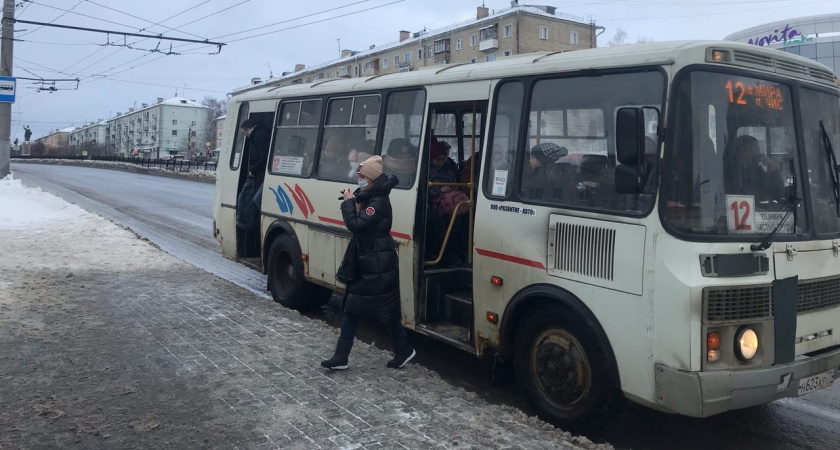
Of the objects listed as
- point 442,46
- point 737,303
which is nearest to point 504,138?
point 737,303

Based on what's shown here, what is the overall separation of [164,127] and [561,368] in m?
135

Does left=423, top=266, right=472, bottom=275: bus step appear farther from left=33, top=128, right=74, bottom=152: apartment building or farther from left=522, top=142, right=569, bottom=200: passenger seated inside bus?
left=33, top=128, right=74, bottom=152: apartment building

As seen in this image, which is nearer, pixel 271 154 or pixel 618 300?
pixel 618 300

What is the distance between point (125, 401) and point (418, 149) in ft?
10.9

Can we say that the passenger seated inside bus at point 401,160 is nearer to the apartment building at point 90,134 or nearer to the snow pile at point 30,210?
the snow pile at point 30,210

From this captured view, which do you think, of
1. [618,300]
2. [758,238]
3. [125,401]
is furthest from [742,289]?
[125,401]

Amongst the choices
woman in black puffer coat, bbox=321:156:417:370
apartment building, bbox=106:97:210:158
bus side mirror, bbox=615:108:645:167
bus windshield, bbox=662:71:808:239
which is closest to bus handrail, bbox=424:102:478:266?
woman in black puffer coat, bbox=321:156:417:370

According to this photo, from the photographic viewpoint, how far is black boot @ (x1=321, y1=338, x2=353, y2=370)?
19.0 feet

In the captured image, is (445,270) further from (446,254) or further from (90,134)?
(90,134)

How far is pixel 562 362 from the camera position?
199 inches

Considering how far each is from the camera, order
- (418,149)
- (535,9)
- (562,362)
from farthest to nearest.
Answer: (535,9), (418,149), (562,362)

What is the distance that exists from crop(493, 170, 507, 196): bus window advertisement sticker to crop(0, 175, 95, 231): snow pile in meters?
12.6

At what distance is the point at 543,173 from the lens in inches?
210

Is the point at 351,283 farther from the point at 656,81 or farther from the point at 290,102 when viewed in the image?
the point at 290,102
